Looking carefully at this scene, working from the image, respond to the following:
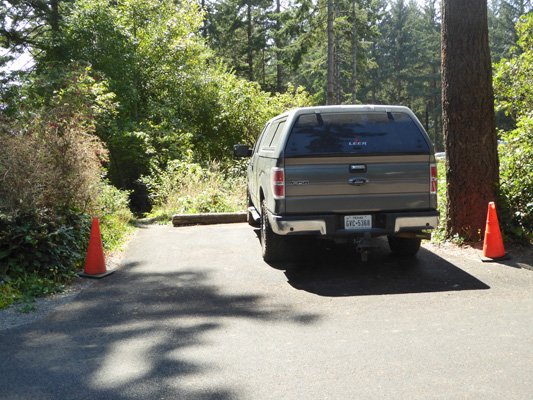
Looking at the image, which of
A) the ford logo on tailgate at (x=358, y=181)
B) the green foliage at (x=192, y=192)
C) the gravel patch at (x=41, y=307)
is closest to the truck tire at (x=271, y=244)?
the ford logo on tailgate at (x=358, y=181)

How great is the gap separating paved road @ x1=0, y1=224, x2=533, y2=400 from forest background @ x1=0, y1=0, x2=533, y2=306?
1.38 metres

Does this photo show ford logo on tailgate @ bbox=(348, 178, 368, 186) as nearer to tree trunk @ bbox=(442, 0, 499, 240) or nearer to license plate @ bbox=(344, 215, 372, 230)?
license plate @ bbox=(344, 215, 372, 230)

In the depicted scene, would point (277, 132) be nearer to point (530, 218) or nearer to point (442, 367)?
point (530, 218)

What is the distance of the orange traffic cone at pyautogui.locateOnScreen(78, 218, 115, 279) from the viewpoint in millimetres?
7047

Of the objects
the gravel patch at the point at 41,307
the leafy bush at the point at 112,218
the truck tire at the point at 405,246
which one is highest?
the leafy bush at the point at 112,218

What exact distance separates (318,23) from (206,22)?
18.8m

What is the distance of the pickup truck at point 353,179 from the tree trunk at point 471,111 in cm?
168

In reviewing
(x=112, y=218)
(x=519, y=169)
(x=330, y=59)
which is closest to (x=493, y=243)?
(x=519, y=169)

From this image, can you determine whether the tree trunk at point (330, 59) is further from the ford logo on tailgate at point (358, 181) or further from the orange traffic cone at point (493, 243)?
the ford logo on tailgate at point (358, 181)

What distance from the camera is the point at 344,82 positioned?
61.3 meters


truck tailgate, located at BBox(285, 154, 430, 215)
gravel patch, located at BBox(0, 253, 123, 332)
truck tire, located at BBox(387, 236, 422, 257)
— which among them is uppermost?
truck tailgate, located at BBox(285, 154, 430, 215)

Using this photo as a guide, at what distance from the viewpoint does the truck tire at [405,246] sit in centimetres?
753

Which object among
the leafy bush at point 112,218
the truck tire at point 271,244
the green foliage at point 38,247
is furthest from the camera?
the leafy bush at point 112,218

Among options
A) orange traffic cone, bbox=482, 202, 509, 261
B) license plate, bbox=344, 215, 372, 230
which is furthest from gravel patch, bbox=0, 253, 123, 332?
orange traffic cone, bbox=482, 202, 509, 261
